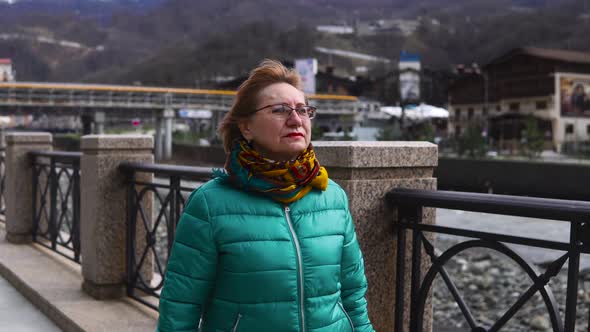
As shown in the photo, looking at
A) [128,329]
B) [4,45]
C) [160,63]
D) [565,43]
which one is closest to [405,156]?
Result: [128,329]

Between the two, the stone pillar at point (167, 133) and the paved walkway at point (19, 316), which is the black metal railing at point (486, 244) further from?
the stone pillar at point (167, 133)

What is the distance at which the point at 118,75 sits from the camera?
18688 cm

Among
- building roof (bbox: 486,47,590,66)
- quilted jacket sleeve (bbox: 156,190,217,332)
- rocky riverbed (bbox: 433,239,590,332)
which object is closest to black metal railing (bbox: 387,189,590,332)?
quilted jacket sleeve (bbox: 156,190,217,332)

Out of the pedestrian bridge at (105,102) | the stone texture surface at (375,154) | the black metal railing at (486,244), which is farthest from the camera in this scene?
the pedestrian bridge at (105,102)

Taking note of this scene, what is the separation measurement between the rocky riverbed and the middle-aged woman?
10.5 m

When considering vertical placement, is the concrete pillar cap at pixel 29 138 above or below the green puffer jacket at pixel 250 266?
above

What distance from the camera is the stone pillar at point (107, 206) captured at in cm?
512

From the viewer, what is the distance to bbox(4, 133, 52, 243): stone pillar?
7.84m

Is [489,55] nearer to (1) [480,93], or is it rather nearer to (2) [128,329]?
(1) [480,93]

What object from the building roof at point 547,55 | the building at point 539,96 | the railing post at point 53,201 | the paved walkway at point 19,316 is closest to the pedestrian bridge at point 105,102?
the building at point 539,96

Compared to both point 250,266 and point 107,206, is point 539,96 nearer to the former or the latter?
point 107,206

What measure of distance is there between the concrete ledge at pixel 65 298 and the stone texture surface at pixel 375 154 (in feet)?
6.33

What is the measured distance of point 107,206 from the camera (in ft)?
16.9

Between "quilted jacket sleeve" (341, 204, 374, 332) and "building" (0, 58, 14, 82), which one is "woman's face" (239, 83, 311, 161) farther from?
"building" (0, 58, 14, 82)
